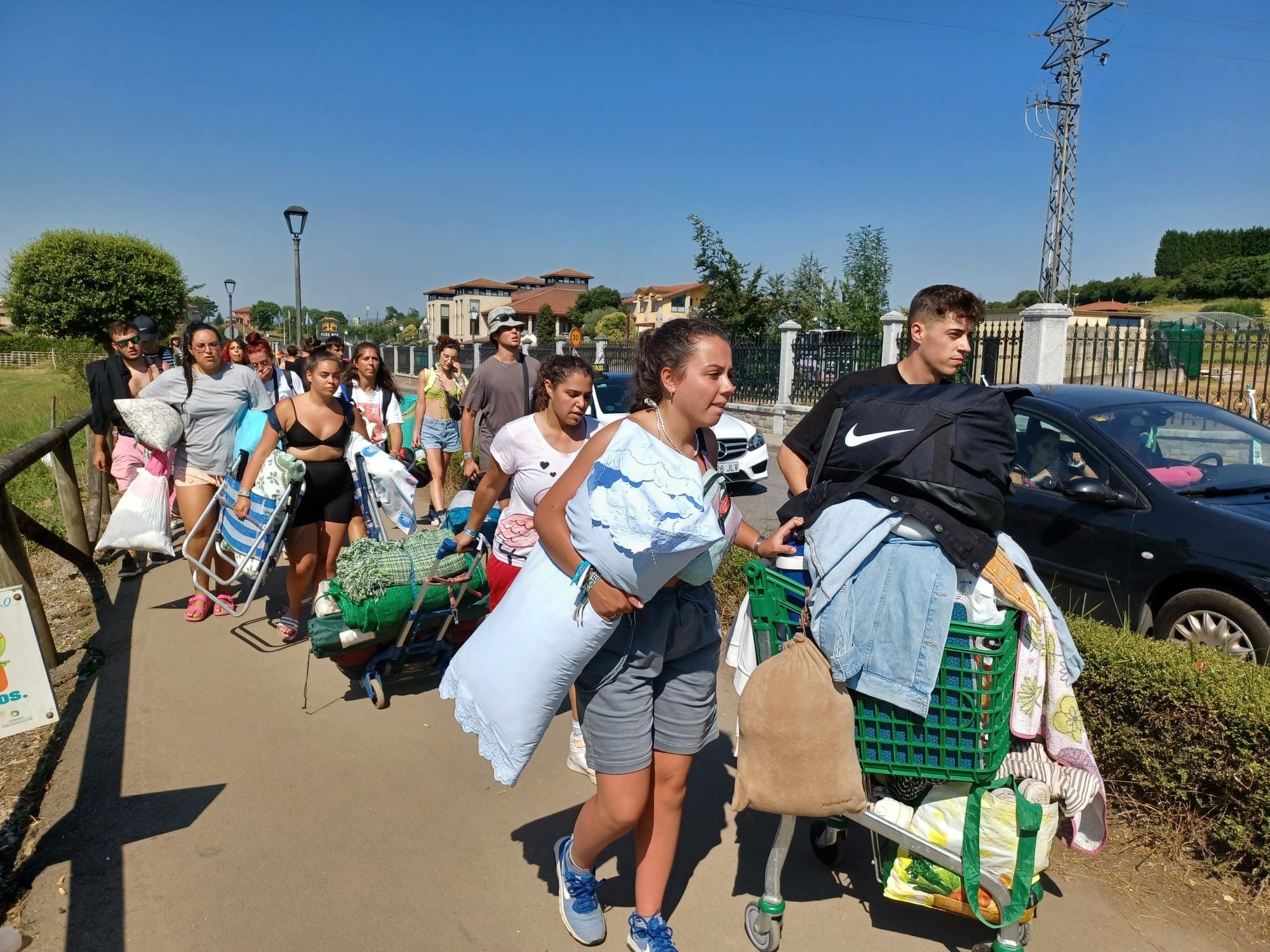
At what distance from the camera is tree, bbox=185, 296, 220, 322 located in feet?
161

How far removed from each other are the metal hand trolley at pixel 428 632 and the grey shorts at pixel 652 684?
2171mm

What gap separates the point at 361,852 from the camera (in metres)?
3.22

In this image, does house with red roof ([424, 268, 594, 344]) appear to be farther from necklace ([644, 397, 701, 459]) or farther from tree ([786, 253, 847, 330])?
necklace ([644, 397, 701, 459])

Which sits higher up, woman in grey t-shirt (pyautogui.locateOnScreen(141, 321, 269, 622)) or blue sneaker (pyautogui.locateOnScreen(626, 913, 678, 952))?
woman in grey t-shirt (pyautogui.locateOnScreen(141, 321, 269, 622))

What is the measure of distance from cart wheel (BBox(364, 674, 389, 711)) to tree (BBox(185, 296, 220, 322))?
45.4 m

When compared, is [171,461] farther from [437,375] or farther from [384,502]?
[437,375]

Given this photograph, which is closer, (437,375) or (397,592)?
(397,592)

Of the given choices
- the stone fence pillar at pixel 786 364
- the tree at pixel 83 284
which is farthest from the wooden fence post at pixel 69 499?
the tree at pixel 83 284

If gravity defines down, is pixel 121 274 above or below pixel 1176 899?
above

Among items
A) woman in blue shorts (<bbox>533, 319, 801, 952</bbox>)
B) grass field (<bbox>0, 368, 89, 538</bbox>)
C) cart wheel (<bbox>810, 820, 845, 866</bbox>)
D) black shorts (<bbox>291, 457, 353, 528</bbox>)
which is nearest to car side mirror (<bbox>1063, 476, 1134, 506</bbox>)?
cart wheel (<bbox>810, 820, 845, 866</bbox>)

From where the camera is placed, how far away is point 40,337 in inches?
1950

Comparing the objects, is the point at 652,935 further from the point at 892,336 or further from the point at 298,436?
the point at 892,336

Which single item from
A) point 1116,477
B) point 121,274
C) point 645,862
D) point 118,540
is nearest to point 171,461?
point 118,540

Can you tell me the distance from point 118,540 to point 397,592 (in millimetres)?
2758
